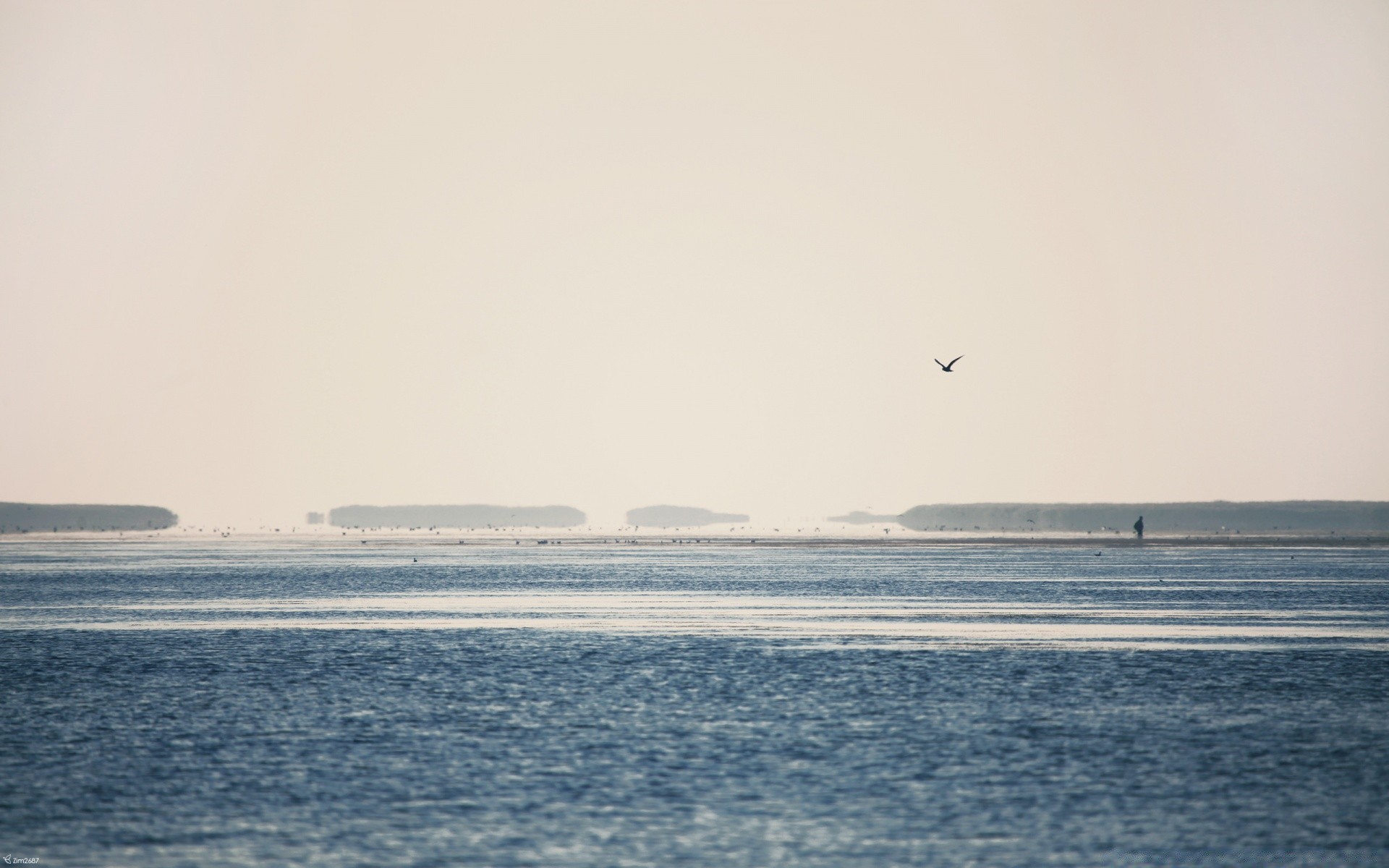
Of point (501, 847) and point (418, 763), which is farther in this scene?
point (418, 763)

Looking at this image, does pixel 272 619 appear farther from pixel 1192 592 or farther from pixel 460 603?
pixel 1192 592

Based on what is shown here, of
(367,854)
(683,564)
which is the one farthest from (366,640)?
(683,564)

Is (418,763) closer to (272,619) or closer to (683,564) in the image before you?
(272,619)

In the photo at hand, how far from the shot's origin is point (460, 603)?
9412 centimetres

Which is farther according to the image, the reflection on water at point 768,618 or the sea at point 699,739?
the reflection on water at point 768,618

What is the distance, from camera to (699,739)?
36375 millimetres

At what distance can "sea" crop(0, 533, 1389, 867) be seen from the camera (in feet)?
83.5

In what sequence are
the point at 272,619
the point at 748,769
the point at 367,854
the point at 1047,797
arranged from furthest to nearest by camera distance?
A: the point at 272,619 < the point at 748,769 < the point at 1047,797 < the point at 367,854

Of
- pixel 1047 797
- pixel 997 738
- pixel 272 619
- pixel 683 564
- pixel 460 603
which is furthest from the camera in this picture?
pixel 683 564

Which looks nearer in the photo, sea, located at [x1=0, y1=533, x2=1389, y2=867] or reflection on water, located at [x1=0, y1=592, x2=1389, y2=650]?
sea, located at [x1=0, y1=533, x2=1389, y2=867]

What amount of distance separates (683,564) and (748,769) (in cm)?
13753

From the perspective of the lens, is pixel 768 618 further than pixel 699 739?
Yes

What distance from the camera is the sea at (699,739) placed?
25438mm

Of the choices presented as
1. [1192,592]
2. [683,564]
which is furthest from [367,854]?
[683,564]
